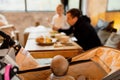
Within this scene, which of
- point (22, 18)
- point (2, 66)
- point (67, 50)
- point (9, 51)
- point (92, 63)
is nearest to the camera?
point (2, 66)

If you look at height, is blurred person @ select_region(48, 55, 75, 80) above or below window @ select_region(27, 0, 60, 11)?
below

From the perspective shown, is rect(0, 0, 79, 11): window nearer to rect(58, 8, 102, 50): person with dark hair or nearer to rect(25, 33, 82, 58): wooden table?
rect(58, 8, 102, 50): person with dark hair

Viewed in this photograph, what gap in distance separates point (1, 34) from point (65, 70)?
49 cm

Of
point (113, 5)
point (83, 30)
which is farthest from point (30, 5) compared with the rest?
point (83, 30)

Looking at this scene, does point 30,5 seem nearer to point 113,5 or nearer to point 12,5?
point 12,5

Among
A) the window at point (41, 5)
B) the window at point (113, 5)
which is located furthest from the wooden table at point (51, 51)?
the window at point (41, 5)

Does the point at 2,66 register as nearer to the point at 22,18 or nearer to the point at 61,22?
the point at 61,22

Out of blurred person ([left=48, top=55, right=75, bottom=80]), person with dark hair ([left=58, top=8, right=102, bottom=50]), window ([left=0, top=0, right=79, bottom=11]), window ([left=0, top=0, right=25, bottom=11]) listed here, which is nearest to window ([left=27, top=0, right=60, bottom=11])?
window ([left=0, top=0, right=79, bottom=11])

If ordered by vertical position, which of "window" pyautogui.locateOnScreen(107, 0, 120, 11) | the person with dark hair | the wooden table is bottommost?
the wooden table

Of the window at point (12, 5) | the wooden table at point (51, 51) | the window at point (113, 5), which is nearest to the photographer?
the wooden table at point (51, 51)

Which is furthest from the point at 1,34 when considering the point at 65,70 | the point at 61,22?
the point at 61,22

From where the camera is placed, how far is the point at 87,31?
2.90 m

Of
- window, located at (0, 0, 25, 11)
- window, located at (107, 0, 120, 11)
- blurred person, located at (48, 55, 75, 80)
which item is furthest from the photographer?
window, located at (0, 0, 25, 11)

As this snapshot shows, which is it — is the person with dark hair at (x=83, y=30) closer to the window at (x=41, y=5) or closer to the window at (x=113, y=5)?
the window at (x=113, y=5)
